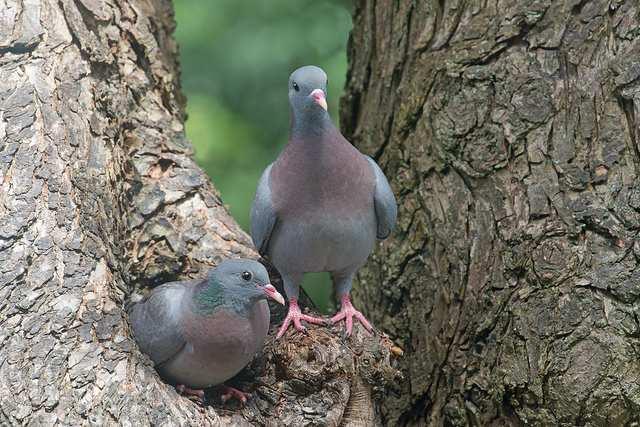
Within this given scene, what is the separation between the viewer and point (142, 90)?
4.84 metres

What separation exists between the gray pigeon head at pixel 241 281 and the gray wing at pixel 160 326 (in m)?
0.23

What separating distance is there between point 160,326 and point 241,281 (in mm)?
408

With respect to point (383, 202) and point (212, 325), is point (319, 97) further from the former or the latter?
point (212, 325)

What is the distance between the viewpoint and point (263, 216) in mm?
4211

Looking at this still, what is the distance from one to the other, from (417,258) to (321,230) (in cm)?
93

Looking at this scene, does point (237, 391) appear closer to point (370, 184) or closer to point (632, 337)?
point (370, 184)

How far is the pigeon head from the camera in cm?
395

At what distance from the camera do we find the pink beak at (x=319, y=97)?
12.8 ft

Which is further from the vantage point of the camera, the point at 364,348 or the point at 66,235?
the point at 364,348

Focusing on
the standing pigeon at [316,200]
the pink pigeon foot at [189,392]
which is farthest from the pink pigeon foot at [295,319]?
the pink pigeon foot at [189,392]

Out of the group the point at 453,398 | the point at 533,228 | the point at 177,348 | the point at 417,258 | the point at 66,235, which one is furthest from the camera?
the point at 417,258

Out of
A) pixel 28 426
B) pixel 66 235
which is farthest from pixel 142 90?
pixel 28 426

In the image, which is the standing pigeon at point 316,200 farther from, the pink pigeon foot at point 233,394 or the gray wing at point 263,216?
the pink pigeon foot at point 233,394

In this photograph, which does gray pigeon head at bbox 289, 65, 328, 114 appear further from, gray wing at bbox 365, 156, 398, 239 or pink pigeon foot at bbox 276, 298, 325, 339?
pink pigeon foot at bbox 276, 298, 325, 339
